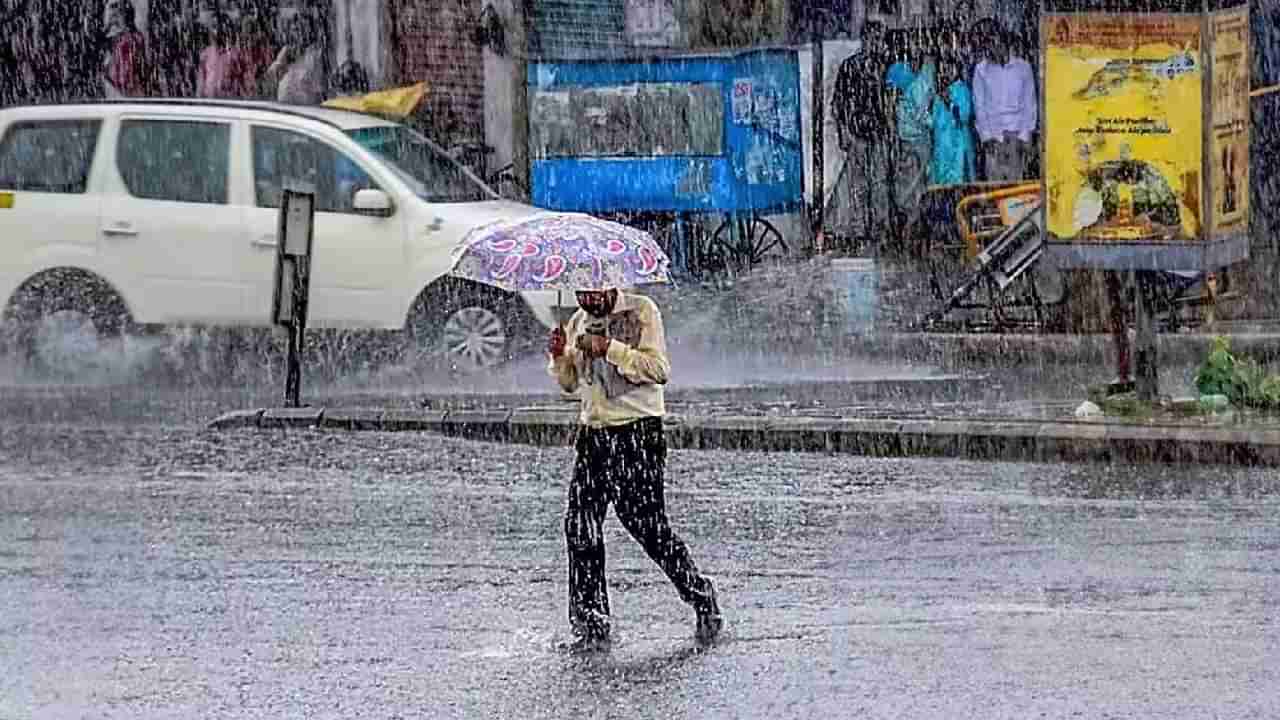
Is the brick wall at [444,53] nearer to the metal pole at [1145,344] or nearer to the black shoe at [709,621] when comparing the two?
the metal pole at [1145,344]

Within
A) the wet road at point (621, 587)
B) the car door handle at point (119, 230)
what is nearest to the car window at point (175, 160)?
the car door handle at point (119, 230)

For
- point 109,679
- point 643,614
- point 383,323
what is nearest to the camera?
point 109,679

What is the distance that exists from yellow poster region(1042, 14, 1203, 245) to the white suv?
3.62 m

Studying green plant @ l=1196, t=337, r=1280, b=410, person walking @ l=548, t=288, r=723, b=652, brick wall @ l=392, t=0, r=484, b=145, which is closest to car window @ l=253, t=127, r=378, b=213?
green plant @ l=1196, t=337, r=1280, b=410

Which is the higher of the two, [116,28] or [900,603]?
[116,28]

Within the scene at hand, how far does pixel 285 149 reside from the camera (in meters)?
17.5

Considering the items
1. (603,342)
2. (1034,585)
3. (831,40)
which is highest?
(831,40)

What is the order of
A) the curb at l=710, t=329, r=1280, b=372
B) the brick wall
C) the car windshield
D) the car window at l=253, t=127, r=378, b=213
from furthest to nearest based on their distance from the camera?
the brick wall
the curb at l=710, t=329, r=1280, b=372
the car windshield
the car window at l=253, t=127, r=378, b=213

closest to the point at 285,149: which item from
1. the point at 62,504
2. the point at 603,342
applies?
the point at 62,504

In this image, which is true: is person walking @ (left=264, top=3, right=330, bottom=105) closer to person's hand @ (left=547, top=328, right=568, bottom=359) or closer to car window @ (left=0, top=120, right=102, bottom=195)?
car window @ (left=0, top=120, right=102, bottom=195)

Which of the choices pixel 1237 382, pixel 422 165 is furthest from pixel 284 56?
pixel 1237 382

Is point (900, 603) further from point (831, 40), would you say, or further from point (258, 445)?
point (831, 40)

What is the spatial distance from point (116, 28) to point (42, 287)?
786 cm

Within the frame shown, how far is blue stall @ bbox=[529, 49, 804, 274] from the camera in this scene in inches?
898
